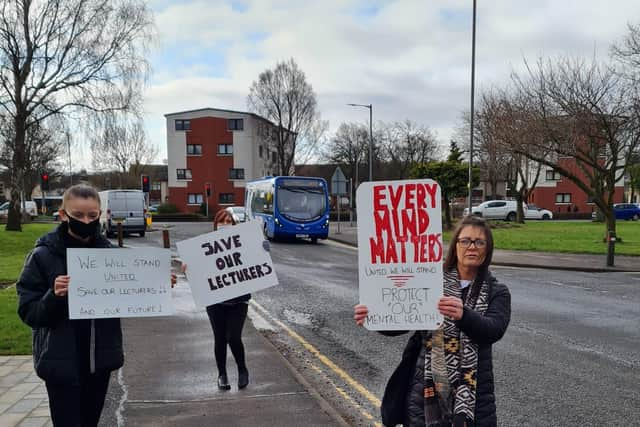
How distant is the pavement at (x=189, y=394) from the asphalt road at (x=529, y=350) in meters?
0.35

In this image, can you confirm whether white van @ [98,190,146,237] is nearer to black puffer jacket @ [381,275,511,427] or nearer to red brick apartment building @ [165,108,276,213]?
black puffer jacket @ [381,275,511,427]

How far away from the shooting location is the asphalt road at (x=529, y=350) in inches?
190

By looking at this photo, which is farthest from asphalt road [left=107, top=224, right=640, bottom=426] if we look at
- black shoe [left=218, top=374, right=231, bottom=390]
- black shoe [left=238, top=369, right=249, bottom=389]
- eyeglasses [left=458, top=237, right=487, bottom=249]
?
eyeglasses [left=458, top=237, right=487, bottom=249]

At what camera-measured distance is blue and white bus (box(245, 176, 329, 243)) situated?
2345 centimetres

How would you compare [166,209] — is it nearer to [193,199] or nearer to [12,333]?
[193,199]

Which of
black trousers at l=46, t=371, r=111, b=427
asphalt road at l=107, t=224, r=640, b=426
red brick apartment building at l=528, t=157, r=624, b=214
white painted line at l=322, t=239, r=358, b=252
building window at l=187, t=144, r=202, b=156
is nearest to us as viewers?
black trousers at l=46, t=371, r=111, b=427

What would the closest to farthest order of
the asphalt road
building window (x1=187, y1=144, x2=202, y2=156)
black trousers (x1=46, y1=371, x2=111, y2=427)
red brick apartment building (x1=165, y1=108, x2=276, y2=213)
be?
black trousers (x1=46, y1=371, x2=111, y2=427), the asphalt road, red brick apartment building (x1=165, y1=108, x2=276, y2=213), building window (x1=187, y1=144, x2=202, y2=156)

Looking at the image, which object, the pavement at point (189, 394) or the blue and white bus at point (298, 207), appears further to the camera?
the blue and white bus at point (298, 207)

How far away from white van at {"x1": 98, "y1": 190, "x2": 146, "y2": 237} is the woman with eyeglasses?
1013 inches

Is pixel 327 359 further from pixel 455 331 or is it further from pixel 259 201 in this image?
pixel 259 201

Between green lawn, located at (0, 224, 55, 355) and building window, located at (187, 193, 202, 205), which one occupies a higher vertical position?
building window, located at (187, 193, 202, 205)

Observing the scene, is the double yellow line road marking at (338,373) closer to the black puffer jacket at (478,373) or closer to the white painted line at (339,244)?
the black puffer jacket at (478,373)

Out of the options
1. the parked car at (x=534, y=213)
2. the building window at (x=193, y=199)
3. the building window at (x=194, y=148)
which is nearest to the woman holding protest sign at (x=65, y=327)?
the parked car at (x=534, y=213)

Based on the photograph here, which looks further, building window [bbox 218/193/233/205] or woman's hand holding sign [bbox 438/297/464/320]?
building window [bbox 218/193/233/205]
